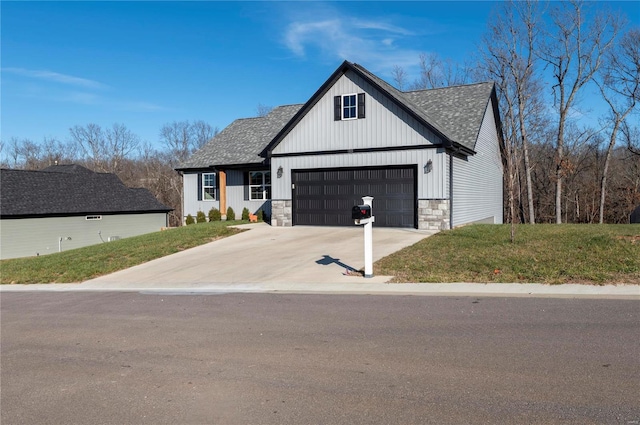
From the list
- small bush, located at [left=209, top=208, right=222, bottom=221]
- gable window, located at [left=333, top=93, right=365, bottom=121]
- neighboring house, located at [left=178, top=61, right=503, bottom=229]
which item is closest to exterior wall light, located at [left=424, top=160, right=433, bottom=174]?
neighboring house, located at [left=178, top=61, right=503, bottom=229]

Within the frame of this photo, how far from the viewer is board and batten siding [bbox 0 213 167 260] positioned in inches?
1150

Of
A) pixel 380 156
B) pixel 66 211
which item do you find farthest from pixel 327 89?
pixel 66 211

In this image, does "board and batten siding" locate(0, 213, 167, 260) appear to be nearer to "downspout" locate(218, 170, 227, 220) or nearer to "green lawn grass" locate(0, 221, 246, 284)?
"downspout" locate(218, 170, 227, 220)

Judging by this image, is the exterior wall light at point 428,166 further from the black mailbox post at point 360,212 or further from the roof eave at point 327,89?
the black mailbox post at point 360,212

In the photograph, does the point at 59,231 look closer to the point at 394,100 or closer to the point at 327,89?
the point at 327,89

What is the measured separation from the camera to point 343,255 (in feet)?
45.8

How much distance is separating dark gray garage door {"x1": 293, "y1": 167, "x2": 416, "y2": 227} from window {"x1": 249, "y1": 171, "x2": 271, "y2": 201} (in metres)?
5.00

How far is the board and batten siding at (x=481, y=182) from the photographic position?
1989 cm

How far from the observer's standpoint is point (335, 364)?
5336mm

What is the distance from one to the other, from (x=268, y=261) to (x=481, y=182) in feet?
45.9

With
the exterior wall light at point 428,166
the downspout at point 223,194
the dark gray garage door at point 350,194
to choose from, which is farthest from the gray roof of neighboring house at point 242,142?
the exterior wall light at point 428,166

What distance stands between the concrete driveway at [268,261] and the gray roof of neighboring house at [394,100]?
4.94 metres

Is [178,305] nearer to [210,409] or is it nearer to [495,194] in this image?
[210,409]

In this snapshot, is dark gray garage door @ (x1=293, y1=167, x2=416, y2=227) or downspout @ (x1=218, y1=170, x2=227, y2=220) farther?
downspout @ (x1=218, y1=170, x2=227, y2=220)
